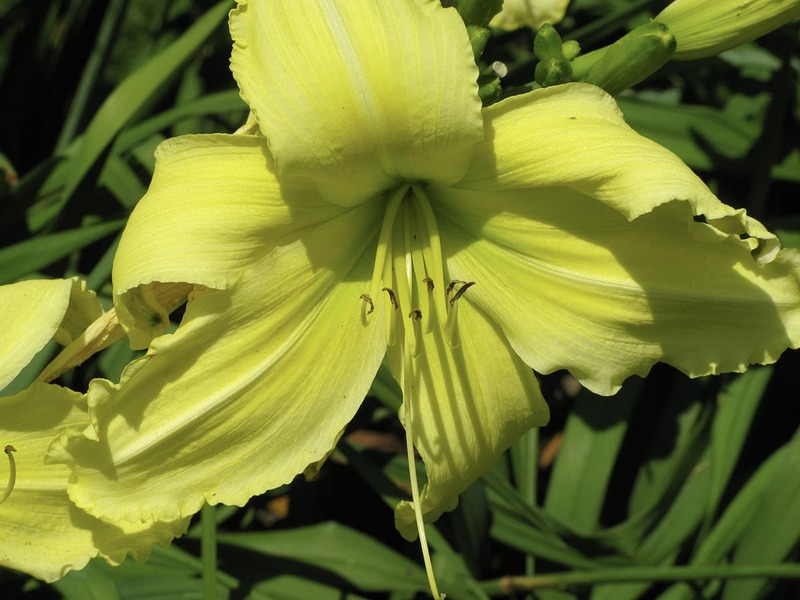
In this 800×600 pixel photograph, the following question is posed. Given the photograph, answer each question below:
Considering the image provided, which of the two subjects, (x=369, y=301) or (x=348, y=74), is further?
(x=369, y=301)

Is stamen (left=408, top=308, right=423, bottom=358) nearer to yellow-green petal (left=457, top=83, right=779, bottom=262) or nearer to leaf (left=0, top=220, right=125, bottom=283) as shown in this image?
yellow-green petal (left=457, top=83, right=779, bottom=262)

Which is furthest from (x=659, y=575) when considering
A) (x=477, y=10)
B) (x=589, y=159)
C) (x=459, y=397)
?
(x=477, y=10)

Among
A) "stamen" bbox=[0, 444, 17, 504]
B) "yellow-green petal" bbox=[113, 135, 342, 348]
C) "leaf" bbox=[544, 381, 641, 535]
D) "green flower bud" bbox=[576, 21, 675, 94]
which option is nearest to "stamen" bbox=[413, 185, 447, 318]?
"yellow-green petal" bbox=[113, 135, 342, 348]

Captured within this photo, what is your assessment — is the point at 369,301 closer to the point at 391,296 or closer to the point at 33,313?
the point at 391,296

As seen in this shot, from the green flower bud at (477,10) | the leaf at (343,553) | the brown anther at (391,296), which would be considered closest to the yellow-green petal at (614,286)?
the brown anther at (391,296)

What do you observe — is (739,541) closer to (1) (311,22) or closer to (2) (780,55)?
(2) (780,55)

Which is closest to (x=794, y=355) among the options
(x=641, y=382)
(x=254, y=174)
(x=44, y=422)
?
(x=641, y=382)
